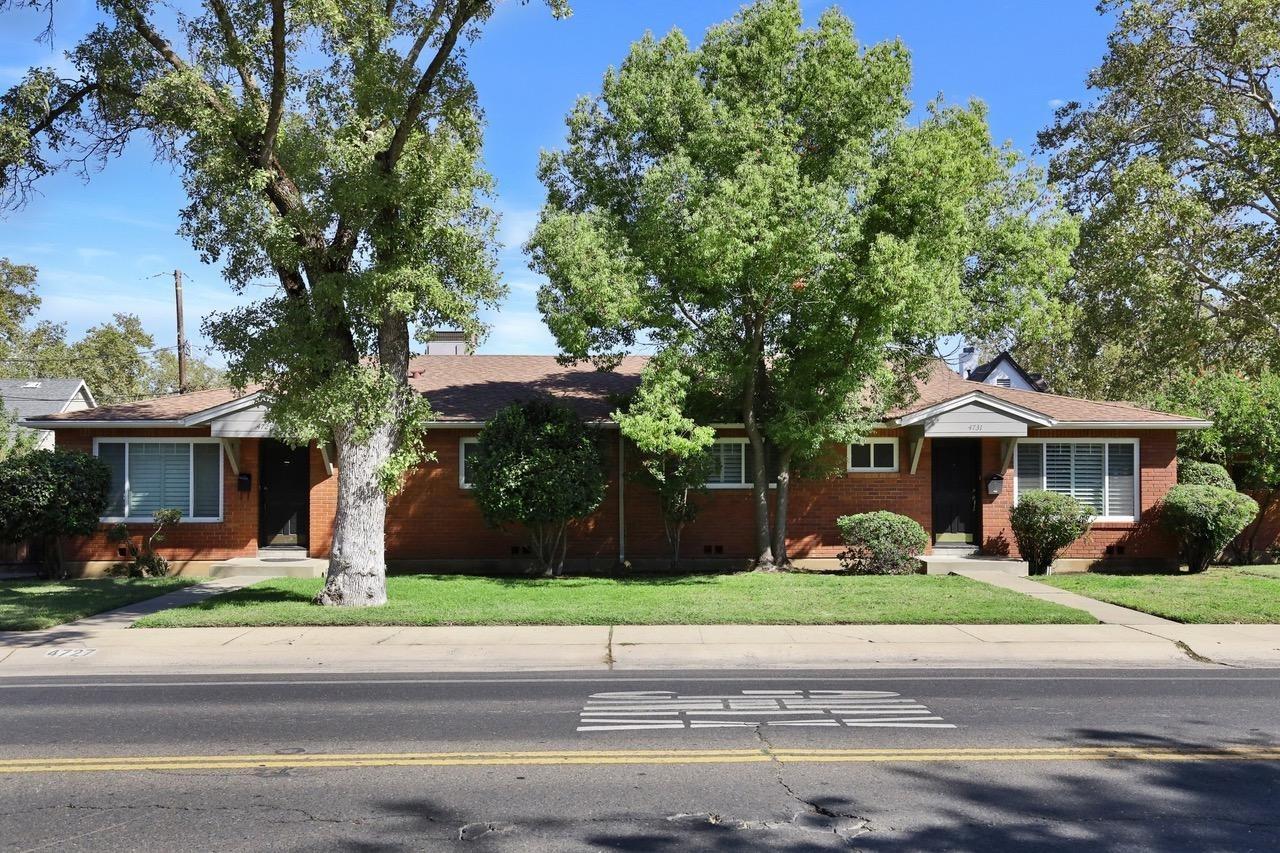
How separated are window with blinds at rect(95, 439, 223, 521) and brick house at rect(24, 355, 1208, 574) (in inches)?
1.1

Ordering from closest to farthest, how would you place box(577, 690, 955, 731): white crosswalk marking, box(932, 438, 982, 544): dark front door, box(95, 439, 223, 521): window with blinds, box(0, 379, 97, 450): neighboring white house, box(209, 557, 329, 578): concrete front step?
1. box(577, 690, 955, 731): white crosswalk marking
2. box(209, 557, 329, 578): concrete front step
3. box(95, 439, 223, 521): window with blinds
4. box(932, 438, 982, 544): dark front door
5. box(0, 379, 97, 450): neighboring white house

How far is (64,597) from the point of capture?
49.3 ft

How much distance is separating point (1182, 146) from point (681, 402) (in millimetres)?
15424

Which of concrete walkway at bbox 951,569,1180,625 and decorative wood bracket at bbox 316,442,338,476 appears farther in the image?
decorative wood bracket at bbox 316,442,338,476

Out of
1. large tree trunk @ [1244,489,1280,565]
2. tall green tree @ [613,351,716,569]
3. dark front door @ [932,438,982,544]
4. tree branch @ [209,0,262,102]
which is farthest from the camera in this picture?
large tree trunk @ [1244,489,1280,565]

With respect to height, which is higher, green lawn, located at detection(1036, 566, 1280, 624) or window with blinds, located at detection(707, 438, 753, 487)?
window with blinds, located at detection(707, 438, 753, 487)

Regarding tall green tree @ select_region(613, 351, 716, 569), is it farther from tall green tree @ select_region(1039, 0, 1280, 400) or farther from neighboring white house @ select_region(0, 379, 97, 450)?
A: neighboring white house @ select_region(0, 379, 97, 450)

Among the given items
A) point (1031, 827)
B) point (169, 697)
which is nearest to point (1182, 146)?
point (1031, 827)

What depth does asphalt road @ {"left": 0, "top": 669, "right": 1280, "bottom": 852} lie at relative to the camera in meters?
5.36

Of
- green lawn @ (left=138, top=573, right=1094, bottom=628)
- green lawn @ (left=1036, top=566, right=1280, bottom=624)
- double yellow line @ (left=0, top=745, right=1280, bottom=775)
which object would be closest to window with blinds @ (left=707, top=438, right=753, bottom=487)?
green lawn @ (left=138, top=573, right=1094, bottom=628)

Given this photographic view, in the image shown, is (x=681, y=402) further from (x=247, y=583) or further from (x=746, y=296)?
(x=247, y=583)

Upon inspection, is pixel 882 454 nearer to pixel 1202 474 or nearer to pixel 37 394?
pixel 1202 474

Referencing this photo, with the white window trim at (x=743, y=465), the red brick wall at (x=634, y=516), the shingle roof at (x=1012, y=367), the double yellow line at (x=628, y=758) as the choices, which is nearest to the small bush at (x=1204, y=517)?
the red brick wall at (x=634, y=516)

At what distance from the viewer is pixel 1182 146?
23391 millimetres
